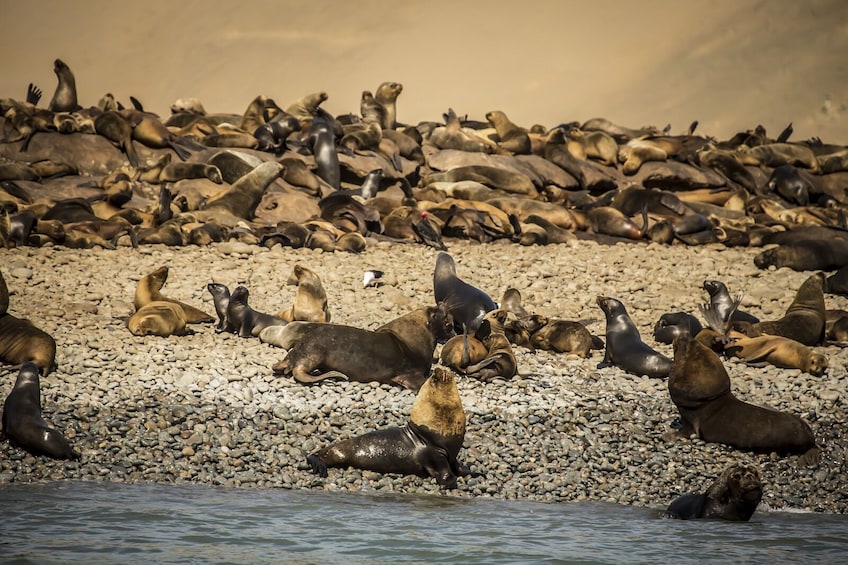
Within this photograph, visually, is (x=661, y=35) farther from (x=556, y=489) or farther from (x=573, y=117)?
(x=556, y=489)

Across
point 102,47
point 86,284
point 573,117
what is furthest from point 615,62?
point 86,284

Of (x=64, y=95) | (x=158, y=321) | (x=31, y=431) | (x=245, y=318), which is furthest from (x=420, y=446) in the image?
(x=64, y=95)

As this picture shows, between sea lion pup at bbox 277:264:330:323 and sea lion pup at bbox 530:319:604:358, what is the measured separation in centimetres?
211

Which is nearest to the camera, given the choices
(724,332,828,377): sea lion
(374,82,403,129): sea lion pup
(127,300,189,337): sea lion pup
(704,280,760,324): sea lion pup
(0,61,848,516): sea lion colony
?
(724,332,828,377): sea lion

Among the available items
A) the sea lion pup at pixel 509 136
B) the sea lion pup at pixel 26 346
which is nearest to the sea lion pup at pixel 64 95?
the sea lion pup at pixel 509 136

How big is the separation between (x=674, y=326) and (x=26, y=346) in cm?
621

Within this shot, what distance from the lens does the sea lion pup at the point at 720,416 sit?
276 inches

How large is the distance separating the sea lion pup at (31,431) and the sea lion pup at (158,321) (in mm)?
2328

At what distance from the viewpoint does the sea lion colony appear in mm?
13922

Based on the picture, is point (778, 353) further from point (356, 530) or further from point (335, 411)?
point (356, 530)

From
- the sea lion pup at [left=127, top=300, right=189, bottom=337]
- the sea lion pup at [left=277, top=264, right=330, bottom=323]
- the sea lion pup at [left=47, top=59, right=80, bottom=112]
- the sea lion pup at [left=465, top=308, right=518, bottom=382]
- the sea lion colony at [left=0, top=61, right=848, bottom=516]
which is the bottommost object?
the sea lion pup at [left=465, top=308, right=518, bottom=382]

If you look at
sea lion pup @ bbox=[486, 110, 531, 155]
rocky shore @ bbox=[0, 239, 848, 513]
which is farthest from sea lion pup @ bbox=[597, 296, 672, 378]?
sea lion pup @ bbox=[486, 110, 531, 155]

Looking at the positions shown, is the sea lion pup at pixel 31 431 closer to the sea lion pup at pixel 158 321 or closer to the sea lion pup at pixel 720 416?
the sea lion pup at pixel 158 321

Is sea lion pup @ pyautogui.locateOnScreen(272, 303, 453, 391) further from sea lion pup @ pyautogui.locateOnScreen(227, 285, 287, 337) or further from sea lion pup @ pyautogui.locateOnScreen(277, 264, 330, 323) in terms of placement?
sea lion pup @ pyautogui.locateOnScreen(277, 264, 330, 323)
